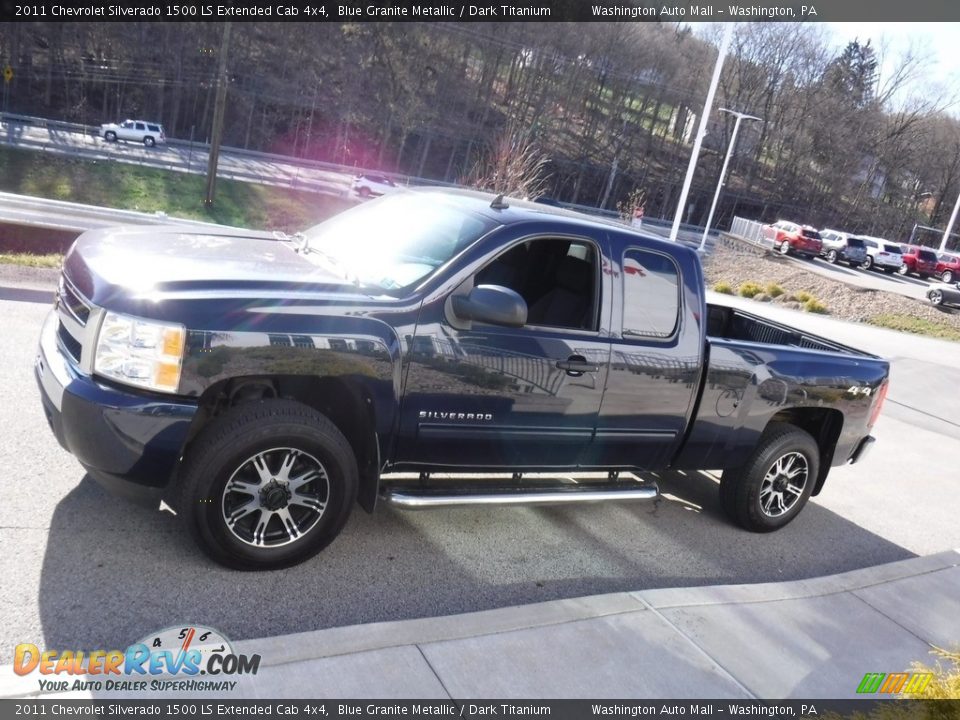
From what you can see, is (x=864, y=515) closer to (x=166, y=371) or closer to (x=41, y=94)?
(x=166, y=371)

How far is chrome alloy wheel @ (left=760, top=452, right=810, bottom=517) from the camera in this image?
5.62 meters

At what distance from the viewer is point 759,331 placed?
6703mm

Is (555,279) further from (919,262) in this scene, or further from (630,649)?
(919,262)

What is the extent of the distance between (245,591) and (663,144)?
89.5 metres

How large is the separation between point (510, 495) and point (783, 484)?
240 cm

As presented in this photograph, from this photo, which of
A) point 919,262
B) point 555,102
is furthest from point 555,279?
point 555,102

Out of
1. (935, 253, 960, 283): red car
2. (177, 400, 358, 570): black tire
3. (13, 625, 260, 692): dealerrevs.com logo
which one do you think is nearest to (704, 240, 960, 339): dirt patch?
(935, 253, 960, 283): red car

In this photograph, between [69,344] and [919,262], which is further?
[919,262]

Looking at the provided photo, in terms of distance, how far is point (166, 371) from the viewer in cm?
346

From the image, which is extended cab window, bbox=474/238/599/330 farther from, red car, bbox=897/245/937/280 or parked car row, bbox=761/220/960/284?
red car, bbox=897/245/937/280

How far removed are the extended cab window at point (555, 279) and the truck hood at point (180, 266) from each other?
109 cm

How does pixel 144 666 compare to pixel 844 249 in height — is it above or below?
below

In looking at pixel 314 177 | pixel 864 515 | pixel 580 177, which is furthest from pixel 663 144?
pixel 864 515

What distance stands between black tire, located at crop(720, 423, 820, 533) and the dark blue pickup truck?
0.03m
